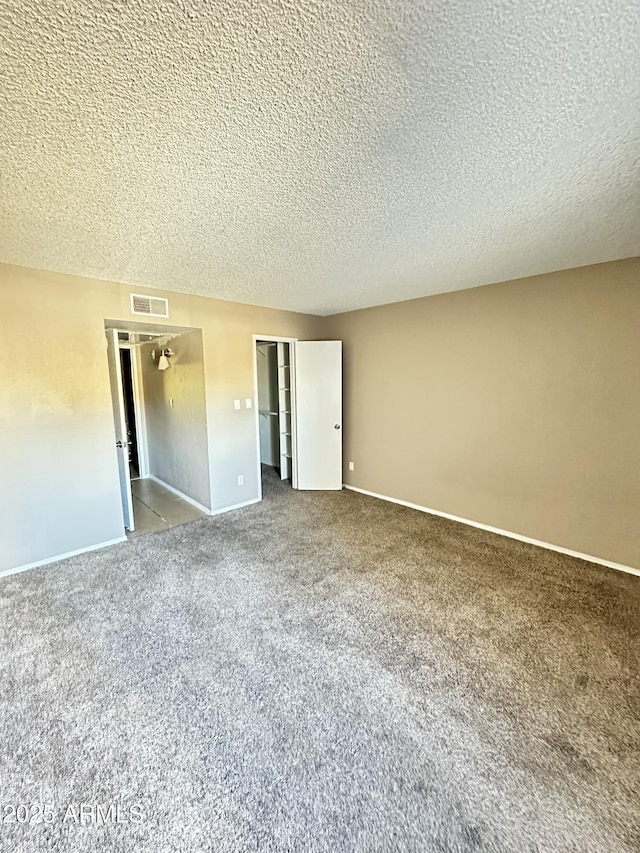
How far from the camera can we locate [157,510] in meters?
4.11

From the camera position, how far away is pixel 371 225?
2016 mm

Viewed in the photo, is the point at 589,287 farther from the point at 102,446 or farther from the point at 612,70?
the point at 102,446

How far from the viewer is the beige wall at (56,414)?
267cm

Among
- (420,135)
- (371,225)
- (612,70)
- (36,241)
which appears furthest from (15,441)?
(612,70)

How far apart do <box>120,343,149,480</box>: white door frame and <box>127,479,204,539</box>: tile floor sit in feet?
1.59

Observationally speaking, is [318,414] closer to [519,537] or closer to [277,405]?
[277,405]

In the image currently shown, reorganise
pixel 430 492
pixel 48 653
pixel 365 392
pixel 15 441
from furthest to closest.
Answer: pixel 365 392, pixel 430 492, pixel 15 441, pixel 48 653

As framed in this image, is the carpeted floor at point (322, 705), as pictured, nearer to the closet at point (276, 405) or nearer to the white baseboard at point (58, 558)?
the white baseboard at point (58, 558)

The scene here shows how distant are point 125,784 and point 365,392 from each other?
155 inches

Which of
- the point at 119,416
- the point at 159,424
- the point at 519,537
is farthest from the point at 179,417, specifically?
the point at 519,537

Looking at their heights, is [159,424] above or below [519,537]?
above

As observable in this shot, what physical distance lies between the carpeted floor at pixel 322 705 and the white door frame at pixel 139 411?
103 inches

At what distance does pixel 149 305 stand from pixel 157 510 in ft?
7.77

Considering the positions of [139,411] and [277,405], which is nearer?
[139,411]
